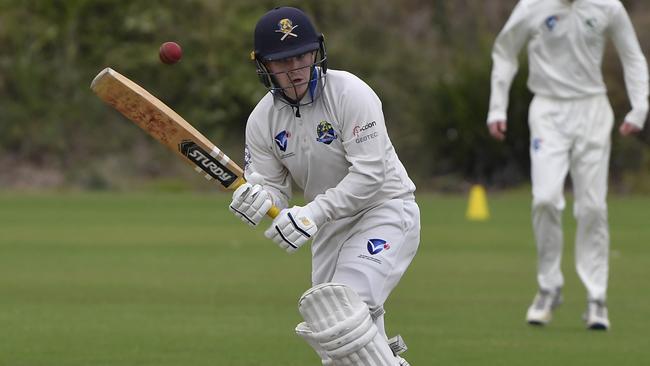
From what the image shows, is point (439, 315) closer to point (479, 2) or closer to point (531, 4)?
point (531, 4)

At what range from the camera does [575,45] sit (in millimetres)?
9070

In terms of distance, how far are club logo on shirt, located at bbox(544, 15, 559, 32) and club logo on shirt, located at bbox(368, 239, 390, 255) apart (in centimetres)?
349

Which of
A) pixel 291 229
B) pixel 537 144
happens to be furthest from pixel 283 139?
pixel 537 144

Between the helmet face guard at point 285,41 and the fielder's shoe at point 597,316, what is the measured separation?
357 centimetres

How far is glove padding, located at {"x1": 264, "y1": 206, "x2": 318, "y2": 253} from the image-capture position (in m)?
5.64

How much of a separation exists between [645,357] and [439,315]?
2.14 m

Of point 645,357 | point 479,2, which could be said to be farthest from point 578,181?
point 479,2

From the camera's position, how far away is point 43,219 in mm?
19109

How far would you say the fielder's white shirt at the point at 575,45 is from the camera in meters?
9.05

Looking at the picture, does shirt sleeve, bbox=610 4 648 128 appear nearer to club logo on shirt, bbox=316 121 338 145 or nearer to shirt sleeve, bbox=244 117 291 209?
shirt sleeve, bbox=244 117 291 209

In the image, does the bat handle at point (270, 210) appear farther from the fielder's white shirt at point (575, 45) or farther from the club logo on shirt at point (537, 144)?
the fielder's white shirt at point (575, 45)

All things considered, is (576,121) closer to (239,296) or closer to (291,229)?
(239,296)

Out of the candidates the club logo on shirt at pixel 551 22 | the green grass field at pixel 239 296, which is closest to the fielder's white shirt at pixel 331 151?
the green grass field at pixel 239 296

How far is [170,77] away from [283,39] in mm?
23997
